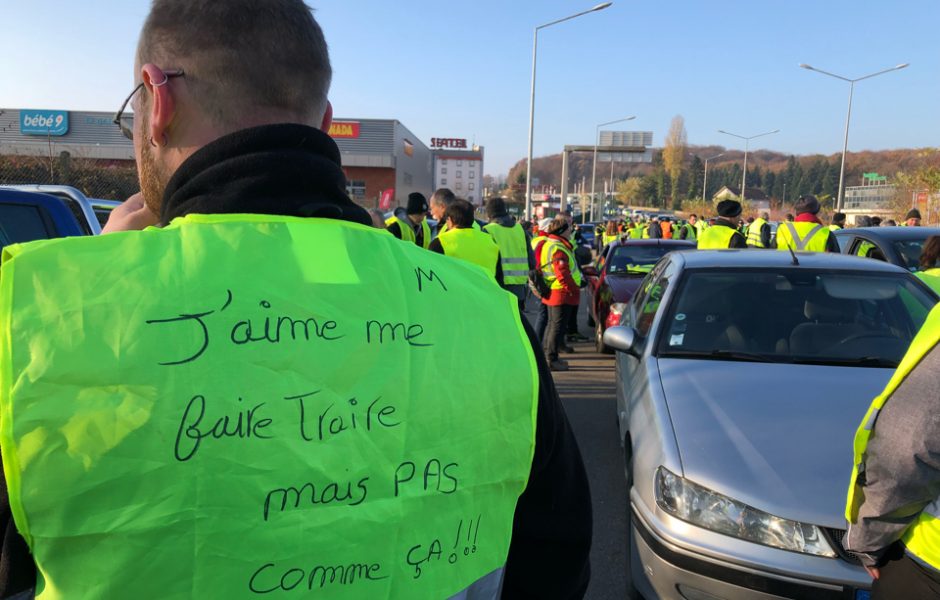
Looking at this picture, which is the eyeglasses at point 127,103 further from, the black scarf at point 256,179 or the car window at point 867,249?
the car window at point 867,249

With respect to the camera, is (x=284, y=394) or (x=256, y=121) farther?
(x=256, y=121)

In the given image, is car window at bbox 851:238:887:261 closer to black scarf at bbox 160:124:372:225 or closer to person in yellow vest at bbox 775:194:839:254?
person in yellow vest at bbox 775:194:839:254

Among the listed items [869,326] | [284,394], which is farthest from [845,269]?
[284,394]

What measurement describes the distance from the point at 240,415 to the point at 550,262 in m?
7.58

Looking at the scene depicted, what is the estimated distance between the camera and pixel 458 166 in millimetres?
93000

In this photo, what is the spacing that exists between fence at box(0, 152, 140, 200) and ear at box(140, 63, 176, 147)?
14426mm

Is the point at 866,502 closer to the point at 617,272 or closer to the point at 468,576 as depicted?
the point at 468,576

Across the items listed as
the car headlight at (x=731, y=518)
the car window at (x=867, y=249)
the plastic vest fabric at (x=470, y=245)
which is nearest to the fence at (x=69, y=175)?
the plastic vest fabric at (x=470, y=245)

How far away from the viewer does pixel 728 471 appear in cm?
267

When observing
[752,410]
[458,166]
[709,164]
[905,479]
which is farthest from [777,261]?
[709,164]

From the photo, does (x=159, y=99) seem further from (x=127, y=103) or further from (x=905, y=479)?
(x=905, y=479)

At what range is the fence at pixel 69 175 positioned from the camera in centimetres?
1409

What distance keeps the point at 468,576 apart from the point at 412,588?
11cm

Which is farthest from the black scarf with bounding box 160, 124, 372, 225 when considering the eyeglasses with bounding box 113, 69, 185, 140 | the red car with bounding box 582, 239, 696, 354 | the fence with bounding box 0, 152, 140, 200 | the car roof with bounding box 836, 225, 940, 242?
the fence with bounding box 0, 152, 140, 200
